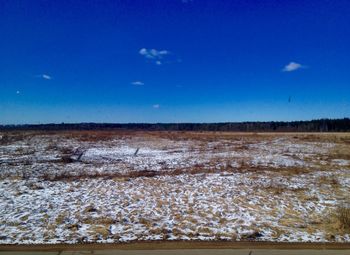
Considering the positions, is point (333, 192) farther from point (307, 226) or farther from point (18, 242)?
point (18, 242)

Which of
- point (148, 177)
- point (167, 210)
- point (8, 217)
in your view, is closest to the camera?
point (8, 217)

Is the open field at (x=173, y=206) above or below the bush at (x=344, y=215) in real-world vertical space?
below

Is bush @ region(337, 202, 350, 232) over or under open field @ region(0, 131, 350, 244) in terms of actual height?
over

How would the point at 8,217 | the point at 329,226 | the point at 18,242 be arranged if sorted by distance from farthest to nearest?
the point at 8,217 → the point at 329,226 → the point at 18,242

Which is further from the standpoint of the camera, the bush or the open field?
the bush

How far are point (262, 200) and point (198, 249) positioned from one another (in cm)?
488

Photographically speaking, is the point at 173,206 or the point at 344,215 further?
the point at 173,206

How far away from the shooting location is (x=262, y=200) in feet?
31.5

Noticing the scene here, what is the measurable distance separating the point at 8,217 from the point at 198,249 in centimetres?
575

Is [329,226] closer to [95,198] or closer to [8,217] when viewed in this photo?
[95,198]

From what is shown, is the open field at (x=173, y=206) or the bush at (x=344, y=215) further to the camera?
the bush at (x=344, y=215)

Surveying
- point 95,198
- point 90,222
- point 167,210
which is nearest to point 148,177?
point 95,198

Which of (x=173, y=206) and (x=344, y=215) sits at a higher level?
(x=344, y=215)

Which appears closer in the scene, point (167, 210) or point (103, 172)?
point (167, 210)
